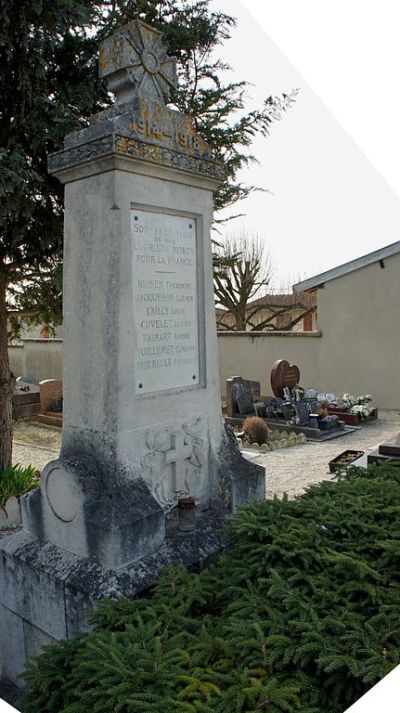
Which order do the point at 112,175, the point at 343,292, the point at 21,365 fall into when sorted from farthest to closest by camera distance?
the point at 21,365
the point at 343,292
the point at 112,175

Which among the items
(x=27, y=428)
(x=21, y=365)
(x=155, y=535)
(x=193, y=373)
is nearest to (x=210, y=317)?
(x=193, y=373)

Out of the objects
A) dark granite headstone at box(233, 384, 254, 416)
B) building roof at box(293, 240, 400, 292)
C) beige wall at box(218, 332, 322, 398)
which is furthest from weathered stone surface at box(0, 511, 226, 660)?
beige wall at box(218, 332, 322, 398)

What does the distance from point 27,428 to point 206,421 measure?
33.6ft

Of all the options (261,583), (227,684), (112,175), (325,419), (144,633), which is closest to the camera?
(227,684)

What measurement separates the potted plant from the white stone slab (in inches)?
143

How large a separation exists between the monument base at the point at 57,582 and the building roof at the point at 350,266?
12561mm

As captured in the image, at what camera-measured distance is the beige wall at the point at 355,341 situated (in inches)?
585

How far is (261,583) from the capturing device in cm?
255

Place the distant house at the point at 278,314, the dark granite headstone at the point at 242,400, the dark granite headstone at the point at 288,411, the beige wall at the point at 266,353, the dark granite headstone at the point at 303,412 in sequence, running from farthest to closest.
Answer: the distant house at the point at 278,314, the beige wall at the point at 266,353, the dark granite headstone at the point at 242,400, the dark granite headstone at the point at 288,411, the dark granite headstone at the point at 303,412

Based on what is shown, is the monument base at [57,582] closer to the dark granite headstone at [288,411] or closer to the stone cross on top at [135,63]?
the stone cross on top at [135,63]

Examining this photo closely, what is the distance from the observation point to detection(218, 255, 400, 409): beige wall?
14.9 m

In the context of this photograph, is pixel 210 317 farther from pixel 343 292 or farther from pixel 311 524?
pixel 343 292

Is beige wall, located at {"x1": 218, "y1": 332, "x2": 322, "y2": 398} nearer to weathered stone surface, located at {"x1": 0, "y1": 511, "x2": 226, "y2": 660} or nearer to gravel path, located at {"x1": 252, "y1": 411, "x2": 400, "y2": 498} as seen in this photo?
gravel path, located at {"x1": 252, "y1": 411, "x2": 400, "y2": 498}

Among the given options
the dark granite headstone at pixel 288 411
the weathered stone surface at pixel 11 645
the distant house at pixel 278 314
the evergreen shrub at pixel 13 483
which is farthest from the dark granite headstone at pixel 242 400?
the distant house at pixel 278 314
